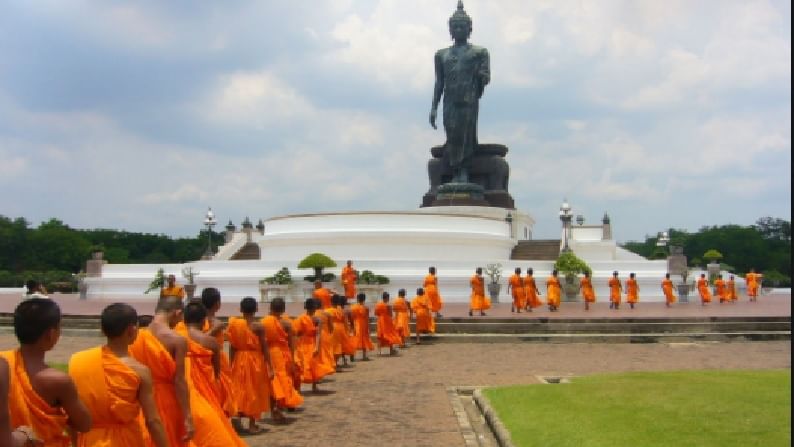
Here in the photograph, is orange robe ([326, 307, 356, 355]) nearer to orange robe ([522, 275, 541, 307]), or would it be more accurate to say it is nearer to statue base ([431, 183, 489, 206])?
orange robe ([522, 275, 541, 307])

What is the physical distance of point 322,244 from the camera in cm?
2808

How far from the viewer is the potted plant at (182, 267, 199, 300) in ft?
79.1

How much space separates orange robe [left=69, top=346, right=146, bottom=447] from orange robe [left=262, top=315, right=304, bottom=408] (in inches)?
159

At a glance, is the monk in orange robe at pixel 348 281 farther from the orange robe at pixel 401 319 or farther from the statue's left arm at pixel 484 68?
the statue's left arm at pixel 484 68

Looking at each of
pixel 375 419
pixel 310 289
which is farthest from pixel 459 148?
pixel 375 419

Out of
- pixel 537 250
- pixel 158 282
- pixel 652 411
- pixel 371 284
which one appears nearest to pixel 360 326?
pixel 652 411

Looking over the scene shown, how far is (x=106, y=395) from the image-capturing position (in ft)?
14.2

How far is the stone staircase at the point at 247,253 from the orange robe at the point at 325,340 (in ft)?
70.4

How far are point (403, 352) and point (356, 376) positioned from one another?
10.3 ft

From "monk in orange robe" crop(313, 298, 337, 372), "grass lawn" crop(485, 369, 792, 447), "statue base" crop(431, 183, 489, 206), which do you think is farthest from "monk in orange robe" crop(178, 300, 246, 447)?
"statue base" crop(431, 183, 489, 206)

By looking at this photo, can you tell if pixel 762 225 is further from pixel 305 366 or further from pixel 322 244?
pixel 305 366

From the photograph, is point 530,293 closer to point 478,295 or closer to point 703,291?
point 478,295

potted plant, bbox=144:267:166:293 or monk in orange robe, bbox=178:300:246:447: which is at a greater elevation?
potted plant, bbox=144:267:166:293

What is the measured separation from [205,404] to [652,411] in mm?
4250
